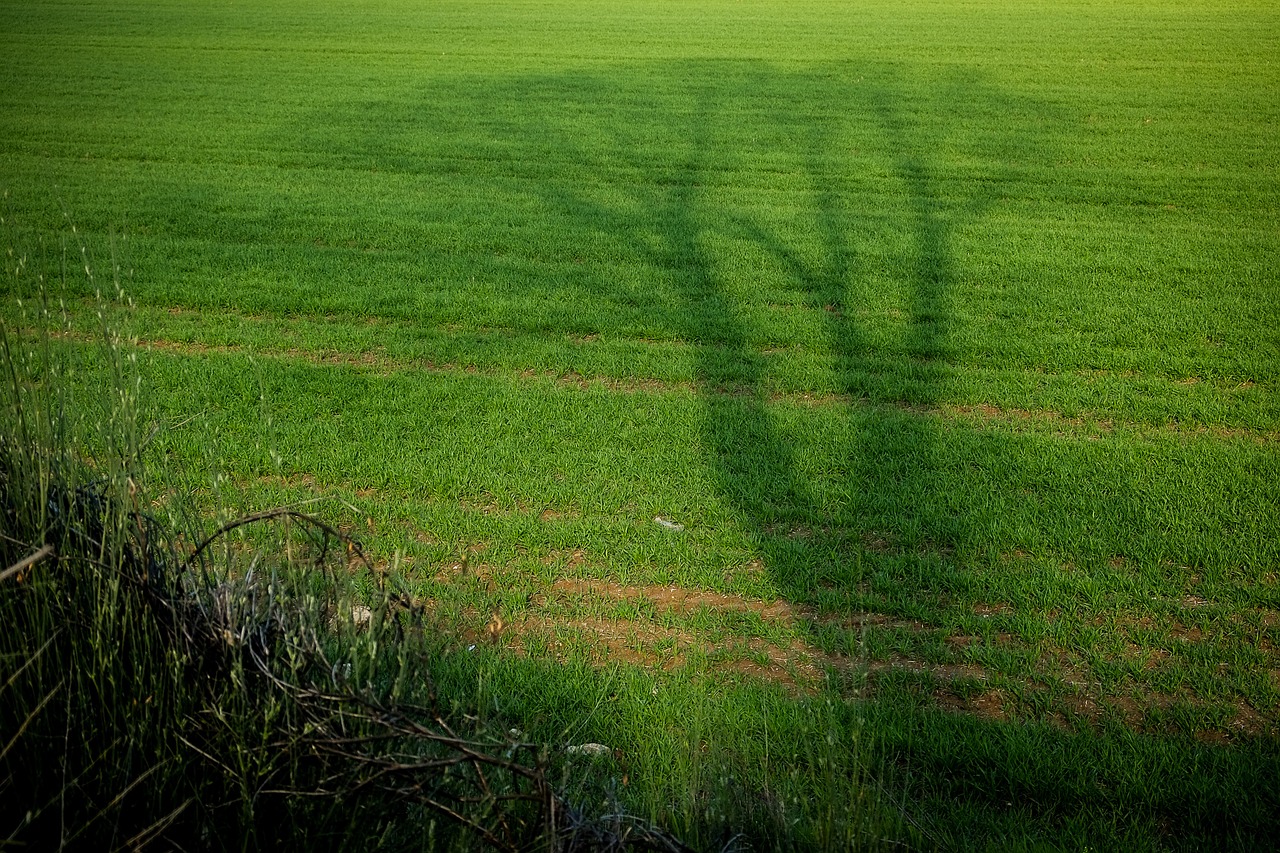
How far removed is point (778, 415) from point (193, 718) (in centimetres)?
471

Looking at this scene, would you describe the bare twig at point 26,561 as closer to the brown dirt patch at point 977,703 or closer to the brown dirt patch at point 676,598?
the brown dirt patch at point 676,598

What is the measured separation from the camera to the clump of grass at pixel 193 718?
264 cm

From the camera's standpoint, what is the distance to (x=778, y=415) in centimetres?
691

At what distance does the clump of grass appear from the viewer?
2.64 metres

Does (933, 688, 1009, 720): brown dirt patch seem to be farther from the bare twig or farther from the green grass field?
the bare twig

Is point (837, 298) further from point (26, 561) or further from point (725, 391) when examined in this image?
point (26, 561)

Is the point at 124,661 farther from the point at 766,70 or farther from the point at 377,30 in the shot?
the point at 377,30

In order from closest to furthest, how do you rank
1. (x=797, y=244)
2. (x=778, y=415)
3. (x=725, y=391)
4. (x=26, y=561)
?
(x=26, y=561) → (x=778, y=415) → (x=725, y=391) → (x=797, y=244)

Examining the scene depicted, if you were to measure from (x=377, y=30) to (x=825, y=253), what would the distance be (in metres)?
23.8

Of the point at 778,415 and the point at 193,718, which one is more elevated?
the point at 193,718

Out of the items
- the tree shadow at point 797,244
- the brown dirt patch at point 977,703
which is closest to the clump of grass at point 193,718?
the brown dirt patch at point 977,703

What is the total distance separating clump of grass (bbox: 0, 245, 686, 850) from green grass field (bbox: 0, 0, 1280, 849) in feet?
1.28

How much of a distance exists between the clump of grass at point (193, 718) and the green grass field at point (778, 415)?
39cm

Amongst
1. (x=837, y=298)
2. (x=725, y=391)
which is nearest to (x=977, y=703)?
(x=725, y=391)
